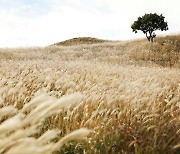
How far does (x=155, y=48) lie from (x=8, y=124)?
118ft

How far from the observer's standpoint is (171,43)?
3884 centimetres

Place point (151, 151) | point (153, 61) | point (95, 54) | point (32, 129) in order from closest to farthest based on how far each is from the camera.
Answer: point (32, 129) < point (151, 151) < point (153, 61) < point (95, 54)

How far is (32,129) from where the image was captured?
177 cm

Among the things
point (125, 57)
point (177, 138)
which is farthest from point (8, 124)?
point (125, 57)

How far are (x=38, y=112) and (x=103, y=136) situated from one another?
212cm

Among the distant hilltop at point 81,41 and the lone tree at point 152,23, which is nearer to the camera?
the lone tree at point 152,23

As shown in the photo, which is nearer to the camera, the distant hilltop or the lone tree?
the lone tree

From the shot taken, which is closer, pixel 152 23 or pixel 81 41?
pixel 152 23

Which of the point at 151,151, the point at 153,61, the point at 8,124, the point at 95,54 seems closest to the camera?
the point at 8,124

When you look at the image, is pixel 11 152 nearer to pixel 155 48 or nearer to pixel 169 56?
pixel 169 56

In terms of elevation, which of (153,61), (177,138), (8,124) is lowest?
(153,61)

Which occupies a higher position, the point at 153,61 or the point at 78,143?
the point at 78,143

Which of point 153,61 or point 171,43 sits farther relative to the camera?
point 171,43

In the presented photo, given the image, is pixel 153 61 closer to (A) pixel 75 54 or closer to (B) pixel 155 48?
(B) pixel 155 48
